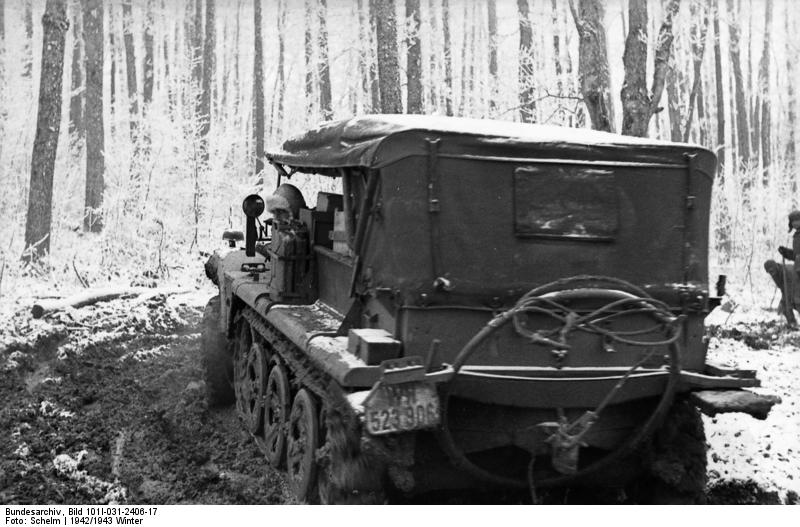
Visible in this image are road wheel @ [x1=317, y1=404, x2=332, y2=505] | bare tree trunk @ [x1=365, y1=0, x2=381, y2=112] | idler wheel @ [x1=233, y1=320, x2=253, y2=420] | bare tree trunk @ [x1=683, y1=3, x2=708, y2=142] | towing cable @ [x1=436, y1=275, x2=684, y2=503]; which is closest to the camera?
towing cable @ [x1=436, y1=275, x2=684, y2=503]

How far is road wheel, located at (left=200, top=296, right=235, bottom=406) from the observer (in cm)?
808

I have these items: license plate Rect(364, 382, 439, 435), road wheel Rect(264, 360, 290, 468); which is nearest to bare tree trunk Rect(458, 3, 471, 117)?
road wheel Rect(264, 360, 290, 468)

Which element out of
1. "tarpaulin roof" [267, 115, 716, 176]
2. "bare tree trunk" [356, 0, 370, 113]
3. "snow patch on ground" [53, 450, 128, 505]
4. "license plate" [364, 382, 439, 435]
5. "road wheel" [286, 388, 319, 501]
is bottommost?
"snow patch on ground" [53, 450, 128, 505]

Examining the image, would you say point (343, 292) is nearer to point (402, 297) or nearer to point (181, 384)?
point (402, 297)

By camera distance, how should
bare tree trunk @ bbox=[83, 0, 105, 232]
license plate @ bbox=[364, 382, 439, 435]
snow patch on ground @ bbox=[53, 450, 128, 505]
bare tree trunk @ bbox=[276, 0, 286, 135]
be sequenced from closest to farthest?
license plate @ bbox=[364, 382, 439, 435], snow patch on ground @ bbox=[53, 450, 128, 505], bare tree trunk @ bbox=[83, 0, 105, 232], bare tree trunk @ bbox=[276, 0, 286, 135]

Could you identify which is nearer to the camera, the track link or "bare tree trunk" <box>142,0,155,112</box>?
the track link

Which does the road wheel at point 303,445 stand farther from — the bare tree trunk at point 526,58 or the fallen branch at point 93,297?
the bare tree trunk at point 526,58

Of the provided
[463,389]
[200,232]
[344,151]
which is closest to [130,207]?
[200,232]

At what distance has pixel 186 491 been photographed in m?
5.91

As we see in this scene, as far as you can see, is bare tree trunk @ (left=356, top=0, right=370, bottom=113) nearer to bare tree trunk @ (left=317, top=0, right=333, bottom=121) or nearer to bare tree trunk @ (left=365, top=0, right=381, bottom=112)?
bare tree trunk @ (left=365, top=0, right=381, bottom=112)

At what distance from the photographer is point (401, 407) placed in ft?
14.0

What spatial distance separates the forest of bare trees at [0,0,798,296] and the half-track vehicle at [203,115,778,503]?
17.0ft

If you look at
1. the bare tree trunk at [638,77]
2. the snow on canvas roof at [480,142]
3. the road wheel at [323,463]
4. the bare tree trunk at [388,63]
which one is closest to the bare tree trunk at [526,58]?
the bare tree trunk at [388,63]

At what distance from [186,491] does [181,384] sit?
2.76 metres
